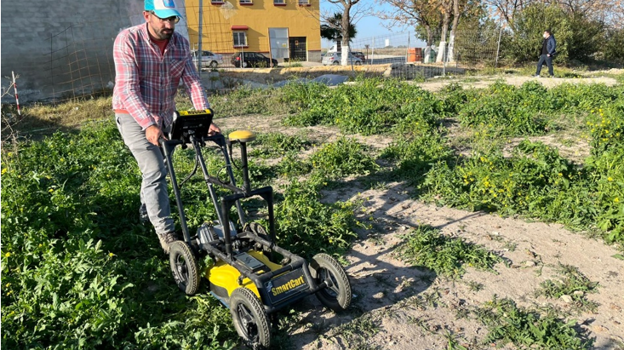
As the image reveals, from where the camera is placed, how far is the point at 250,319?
9.93 feet

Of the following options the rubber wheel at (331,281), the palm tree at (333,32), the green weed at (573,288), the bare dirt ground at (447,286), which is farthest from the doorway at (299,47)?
the rubber wheel at (331,281)

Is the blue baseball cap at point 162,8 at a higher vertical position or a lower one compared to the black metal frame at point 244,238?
higher

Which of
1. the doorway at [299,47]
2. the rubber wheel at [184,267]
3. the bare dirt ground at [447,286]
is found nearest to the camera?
the bare dirt ground at [447,286]

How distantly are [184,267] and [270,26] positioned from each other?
126ft

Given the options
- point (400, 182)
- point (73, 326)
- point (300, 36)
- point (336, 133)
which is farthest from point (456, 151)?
point (300, 36)

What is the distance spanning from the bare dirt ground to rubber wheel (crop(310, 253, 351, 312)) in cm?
13

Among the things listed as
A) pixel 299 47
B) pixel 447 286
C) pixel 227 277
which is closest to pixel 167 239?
pixel 227 277

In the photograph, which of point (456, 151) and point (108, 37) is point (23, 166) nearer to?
point (456, 151)

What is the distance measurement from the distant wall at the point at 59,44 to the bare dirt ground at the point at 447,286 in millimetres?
13631

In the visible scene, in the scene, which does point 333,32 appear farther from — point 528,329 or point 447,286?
point 528,329

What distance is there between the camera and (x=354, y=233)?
4523 mm

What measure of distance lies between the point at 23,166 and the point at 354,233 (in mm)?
4756

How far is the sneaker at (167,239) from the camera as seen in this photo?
A: 398 centimetres

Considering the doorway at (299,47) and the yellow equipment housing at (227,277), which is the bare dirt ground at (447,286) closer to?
the yellow equipment housing at (227,277)
